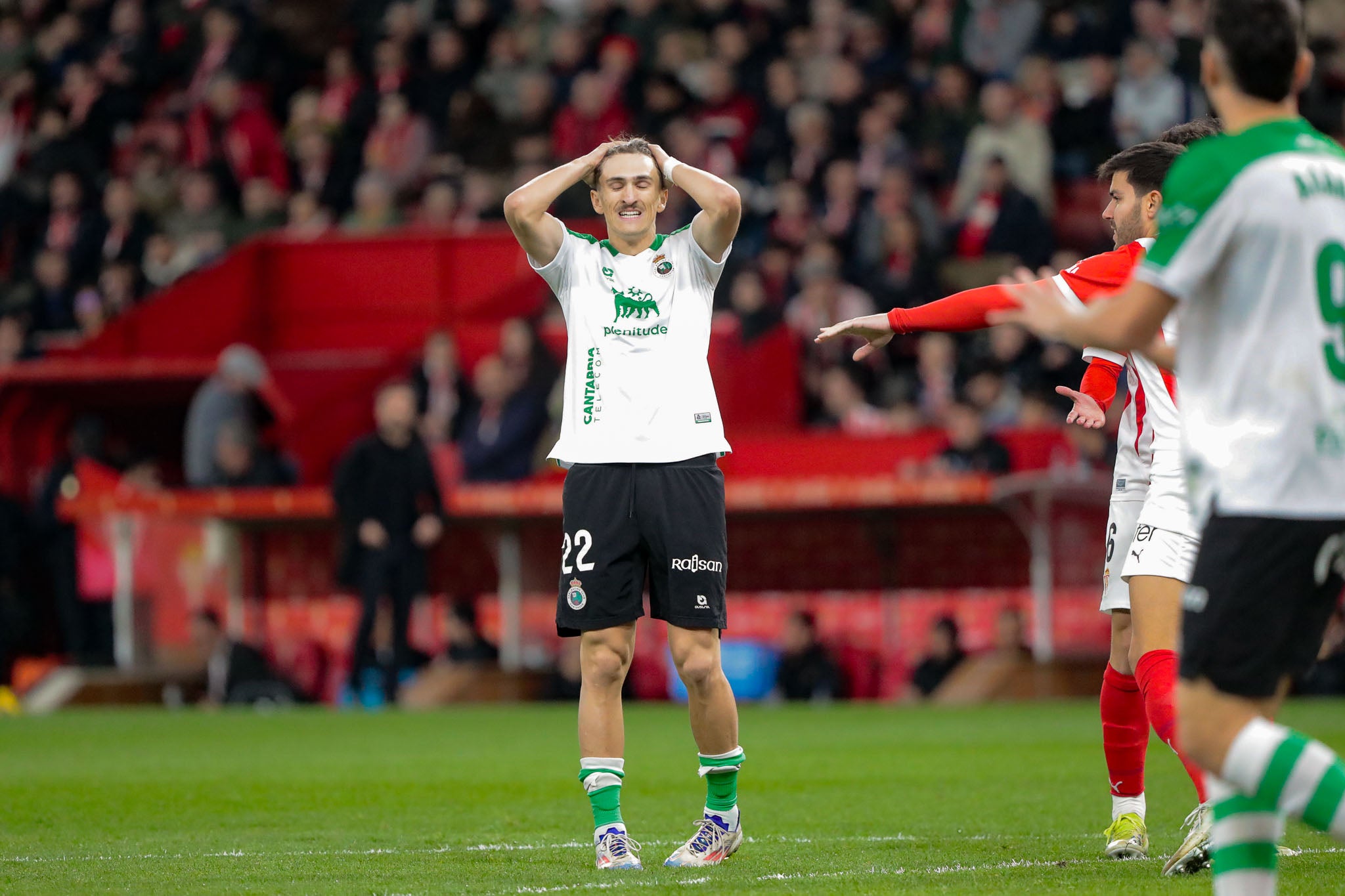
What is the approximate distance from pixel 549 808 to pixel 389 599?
8.08 m

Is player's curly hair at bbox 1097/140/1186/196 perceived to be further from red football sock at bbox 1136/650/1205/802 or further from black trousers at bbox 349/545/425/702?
black trousers at bbox 349/545/425/702

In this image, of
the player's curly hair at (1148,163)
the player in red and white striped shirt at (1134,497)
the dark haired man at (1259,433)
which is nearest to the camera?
the dark haired man at (1259,433)

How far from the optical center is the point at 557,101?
20.8m

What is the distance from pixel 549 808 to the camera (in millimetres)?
7812

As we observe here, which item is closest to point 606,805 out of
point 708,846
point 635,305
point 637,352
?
point 708,846

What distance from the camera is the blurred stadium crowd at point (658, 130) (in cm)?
1738

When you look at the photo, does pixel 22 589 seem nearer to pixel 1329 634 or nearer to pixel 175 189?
pixel 175 189

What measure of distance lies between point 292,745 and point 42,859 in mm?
5267

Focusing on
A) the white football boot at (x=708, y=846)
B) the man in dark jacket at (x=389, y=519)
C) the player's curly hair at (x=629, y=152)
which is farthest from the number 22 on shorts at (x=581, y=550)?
the man in dark jacket at (x=389, y=519)

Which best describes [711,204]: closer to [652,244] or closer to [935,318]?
[652,244]

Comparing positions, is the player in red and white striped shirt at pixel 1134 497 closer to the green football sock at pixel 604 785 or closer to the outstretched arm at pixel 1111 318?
the outstretched arm at pixel 1111 318

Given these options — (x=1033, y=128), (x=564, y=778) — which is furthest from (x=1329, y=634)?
(x=564, y=778)

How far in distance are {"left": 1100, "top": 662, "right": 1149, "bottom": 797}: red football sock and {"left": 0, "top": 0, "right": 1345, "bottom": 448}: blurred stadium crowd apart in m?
9.13

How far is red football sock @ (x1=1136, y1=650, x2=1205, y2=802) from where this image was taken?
5770mm
